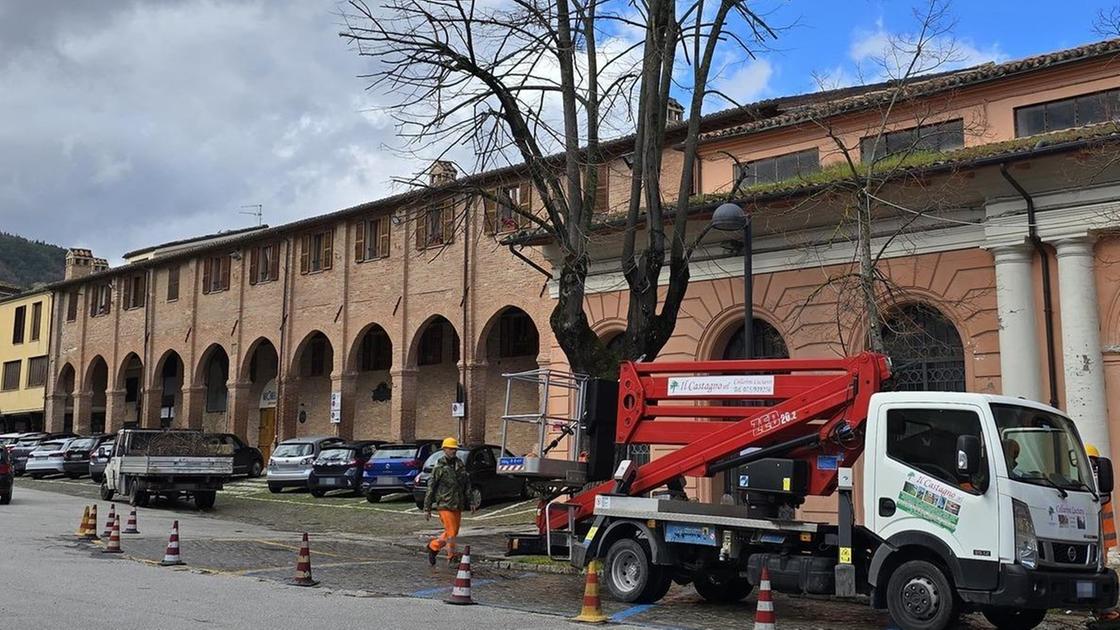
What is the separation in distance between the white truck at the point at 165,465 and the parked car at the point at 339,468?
271cm

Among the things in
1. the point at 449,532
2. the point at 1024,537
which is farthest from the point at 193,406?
the point at 1024,537

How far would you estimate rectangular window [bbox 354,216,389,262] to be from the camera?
3553 cm

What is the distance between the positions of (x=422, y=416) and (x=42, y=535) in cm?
1906

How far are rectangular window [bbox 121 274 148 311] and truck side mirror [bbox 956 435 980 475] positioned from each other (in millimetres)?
43188

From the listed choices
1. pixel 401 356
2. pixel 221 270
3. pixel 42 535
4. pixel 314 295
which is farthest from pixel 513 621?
pixel 221 270

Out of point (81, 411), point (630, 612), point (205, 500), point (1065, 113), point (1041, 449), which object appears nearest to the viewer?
point (1041, 449)

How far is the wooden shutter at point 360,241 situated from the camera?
3638cm

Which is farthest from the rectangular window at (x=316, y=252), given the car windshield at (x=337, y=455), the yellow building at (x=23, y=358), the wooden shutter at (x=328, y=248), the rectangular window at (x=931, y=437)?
the rectangular window at (x=931, y=437)

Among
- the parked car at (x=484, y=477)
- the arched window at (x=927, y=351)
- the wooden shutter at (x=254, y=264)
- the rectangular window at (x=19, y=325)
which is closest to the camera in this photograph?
the arched window at (x=927, y=351)

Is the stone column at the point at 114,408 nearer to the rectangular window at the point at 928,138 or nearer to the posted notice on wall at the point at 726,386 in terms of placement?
the rectangular window at the point at 928,138

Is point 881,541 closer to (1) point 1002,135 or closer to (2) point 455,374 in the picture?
(1) point 1002,135

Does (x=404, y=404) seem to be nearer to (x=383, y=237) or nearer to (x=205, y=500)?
(x=383, y=237)

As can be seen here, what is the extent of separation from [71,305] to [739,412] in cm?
4819

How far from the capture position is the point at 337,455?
91.5 feet
